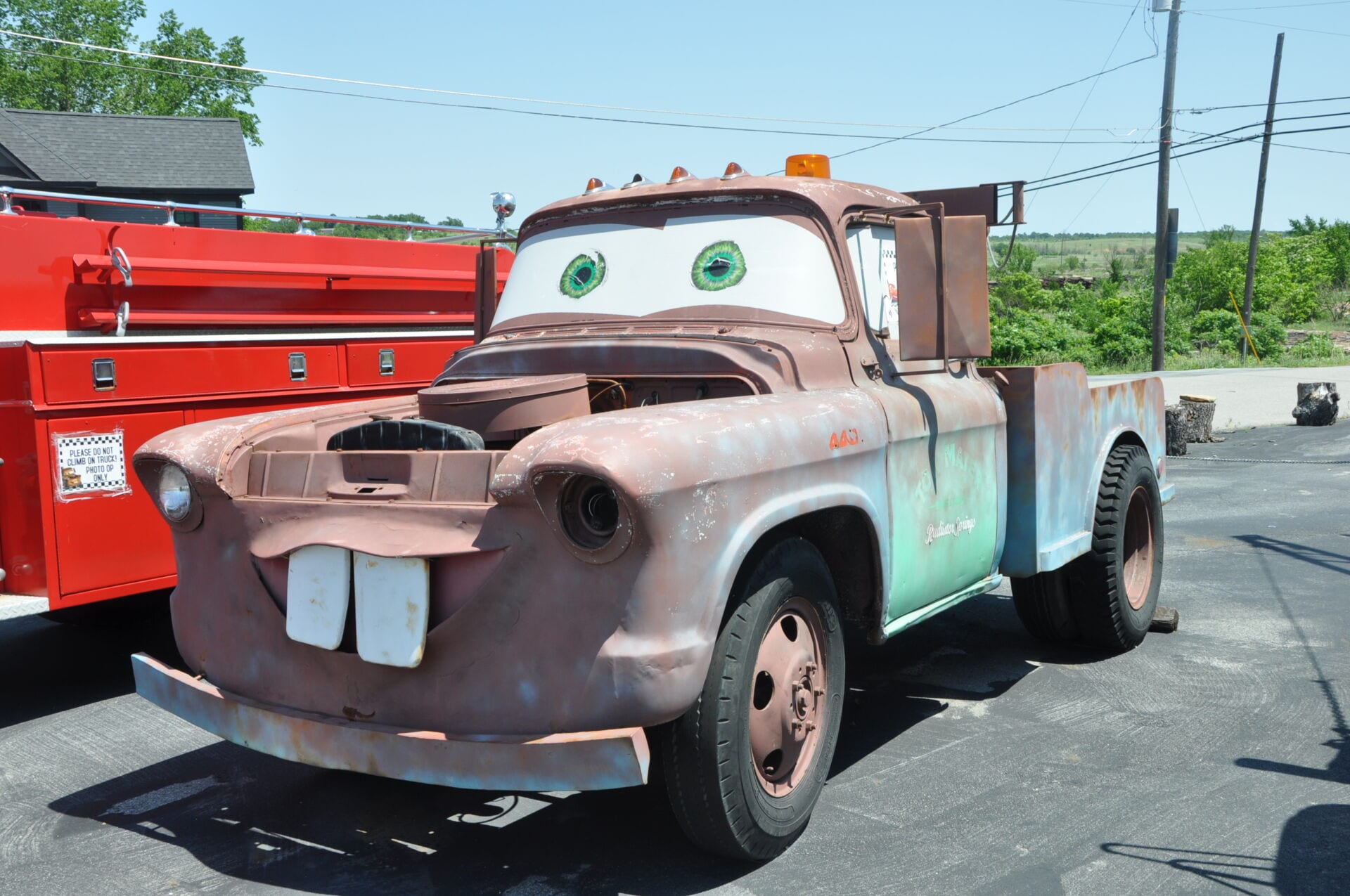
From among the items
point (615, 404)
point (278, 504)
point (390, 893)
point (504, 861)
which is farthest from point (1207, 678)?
A: point (278, 504)

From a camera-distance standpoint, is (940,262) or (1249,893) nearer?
(1249,893)

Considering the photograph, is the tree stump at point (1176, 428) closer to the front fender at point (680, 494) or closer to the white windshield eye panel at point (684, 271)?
the white windshield eye panel at point (684, 271)

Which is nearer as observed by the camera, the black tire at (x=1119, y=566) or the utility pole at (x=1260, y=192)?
the black tire at (x=1119, y=566)

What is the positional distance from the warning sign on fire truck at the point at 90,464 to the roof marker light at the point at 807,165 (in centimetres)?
312

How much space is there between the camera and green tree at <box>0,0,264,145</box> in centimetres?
4403

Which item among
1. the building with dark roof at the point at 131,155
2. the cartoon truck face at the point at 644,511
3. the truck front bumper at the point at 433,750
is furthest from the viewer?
the building with dark roof at the point at 131,155

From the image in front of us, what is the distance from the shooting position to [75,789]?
4316 mm

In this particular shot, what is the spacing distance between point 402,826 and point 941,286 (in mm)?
2567

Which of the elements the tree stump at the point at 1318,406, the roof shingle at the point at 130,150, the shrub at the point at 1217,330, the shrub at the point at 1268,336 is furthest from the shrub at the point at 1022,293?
the tree stump at the point at 1318,406

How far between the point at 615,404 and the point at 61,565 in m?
2.53

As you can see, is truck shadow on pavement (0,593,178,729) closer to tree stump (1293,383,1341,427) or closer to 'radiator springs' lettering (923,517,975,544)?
'radiator springs' lettering (923,517,975,544)

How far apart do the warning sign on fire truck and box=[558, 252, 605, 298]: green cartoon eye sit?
2.11 meters

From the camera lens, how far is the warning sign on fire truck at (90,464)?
504 cm

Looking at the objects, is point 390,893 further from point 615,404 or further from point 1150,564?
point 1150,564
